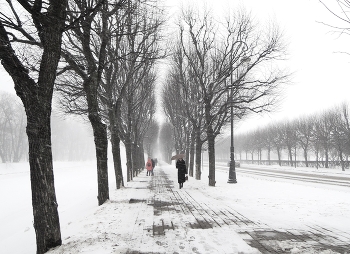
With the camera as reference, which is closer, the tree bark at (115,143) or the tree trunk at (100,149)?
the tree trunk at (100,149)

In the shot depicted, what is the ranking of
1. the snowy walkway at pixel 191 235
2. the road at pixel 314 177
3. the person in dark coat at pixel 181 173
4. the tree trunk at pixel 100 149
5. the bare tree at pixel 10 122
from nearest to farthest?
the snowy walkway at pixel 191 235 → the tree trunk at pixel 100 149 → the person in dark coat at pixel 181 173 → the road at pixel 314 177 → the bare tree at pixel 10 122

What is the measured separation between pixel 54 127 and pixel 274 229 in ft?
212

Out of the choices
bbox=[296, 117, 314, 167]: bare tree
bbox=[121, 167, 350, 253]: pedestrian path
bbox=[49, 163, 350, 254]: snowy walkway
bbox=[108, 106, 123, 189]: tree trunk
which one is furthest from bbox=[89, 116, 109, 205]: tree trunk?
bbox=[296, 117, 314, 167]: bare tree

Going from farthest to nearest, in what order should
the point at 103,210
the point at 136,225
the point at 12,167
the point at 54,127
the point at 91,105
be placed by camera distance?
the point at 54,127 < the point at 12,167 < the point at 91,105 < the point at 103,210 < the point at 136,225

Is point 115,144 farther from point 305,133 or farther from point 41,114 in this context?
point 305,133

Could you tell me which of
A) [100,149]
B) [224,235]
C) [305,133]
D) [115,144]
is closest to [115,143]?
[115,144]

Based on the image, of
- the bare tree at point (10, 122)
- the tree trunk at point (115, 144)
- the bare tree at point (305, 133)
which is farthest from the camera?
the bare tree at point (10, 122)

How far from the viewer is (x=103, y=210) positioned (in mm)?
7762

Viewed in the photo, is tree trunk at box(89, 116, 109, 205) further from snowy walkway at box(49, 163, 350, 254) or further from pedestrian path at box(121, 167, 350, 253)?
pedestrian path at box(121, 167, 350, 253)

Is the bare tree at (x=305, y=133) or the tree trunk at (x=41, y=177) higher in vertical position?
the bare tree at (x=305, y=133)

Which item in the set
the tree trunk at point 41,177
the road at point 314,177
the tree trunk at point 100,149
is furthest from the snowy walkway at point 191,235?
the road at point 314,177

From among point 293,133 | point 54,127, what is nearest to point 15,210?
point 293,133

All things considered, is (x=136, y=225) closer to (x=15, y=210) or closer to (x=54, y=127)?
(x=15, y=210)

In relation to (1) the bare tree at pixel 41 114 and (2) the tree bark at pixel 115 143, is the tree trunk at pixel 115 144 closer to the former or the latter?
(2) the tree bark at pixel 115 143
